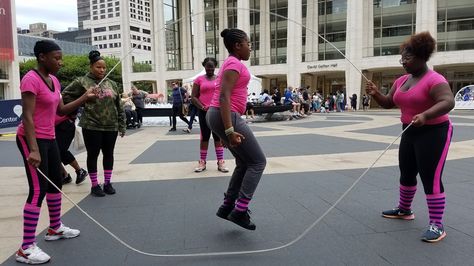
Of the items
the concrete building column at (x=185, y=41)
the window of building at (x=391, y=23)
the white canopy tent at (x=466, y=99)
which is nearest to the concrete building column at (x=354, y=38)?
the window of building at (x=391, y=23)

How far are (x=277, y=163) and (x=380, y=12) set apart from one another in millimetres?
39513

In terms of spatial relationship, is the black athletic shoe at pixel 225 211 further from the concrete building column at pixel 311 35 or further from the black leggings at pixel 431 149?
the concrete building column at pixel 311 35

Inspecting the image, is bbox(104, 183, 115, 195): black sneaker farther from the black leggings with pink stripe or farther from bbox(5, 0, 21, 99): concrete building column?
bbox(5, 0, 21, 99): concrete building column

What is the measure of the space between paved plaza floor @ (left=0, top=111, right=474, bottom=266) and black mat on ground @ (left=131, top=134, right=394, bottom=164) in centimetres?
72

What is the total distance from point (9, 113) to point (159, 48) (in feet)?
121

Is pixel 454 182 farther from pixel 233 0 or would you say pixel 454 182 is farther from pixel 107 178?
pixel 233 0

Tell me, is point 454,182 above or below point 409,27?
below

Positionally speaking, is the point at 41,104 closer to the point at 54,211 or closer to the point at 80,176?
the point at 54,211

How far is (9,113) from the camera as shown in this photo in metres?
16.3

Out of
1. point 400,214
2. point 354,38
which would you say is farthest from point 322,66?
point 400,214

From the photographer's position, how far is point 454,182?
19.1 ft

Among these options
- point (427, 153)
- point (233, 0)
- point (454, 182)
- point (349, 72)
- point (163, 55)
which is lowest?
point (454, 182)

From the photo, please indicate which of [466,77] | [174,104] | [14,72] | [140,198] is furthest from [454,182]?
[14,72]

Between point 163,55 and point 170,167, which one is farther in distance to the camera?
point 163,55
